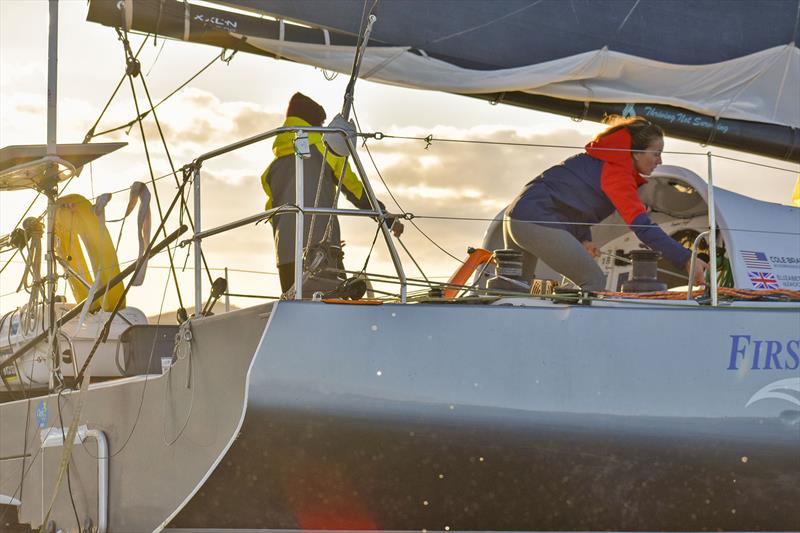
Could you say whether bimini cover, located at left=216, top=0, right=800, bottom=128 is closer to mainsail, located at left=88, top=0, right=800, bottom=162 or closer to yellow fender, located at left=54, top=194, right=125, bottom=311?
mainsail, located at left=88, top=0, right=800, bottom=162

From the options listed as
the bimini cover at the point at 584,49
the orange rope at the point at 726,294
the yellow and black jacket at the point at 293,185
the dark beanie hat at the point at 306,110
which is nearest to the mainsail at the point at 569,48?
the bimini cover at the point at 584,49

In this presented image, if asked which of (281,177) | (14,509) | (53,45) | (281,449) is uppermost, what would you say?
(53,45)

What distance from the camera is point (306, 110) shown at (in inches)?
237

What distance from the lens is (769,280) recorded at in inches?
226

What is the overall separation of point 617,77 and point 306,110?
6.63 ft

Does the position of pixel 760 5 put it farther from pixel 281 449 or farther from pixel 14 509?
pixel 14 509

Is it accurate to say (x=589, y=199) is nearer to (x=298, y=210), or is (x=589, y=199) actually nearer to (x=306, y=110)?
(x=306, y=110)

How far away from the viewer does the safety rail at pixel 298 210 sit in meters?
4.59

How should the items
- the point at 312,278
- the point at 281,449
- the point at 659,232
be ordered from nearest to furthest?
the point at 281,449 < the point at 312,278 < the point at 659,232

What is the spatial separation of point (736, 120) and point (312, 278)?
3363mm

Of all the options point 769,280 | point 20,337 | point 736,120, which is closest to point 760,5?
A: point 736,120

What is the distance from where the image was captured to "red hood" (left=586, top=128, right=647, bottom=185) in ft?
18.4

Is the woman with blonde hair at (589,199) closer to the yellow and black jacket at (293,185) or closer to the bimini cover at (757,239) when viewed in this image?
the bimini cover at (757,239)

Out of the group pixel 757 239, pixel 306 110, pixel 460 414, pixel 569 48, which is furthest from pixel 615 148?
pixel 460 414
